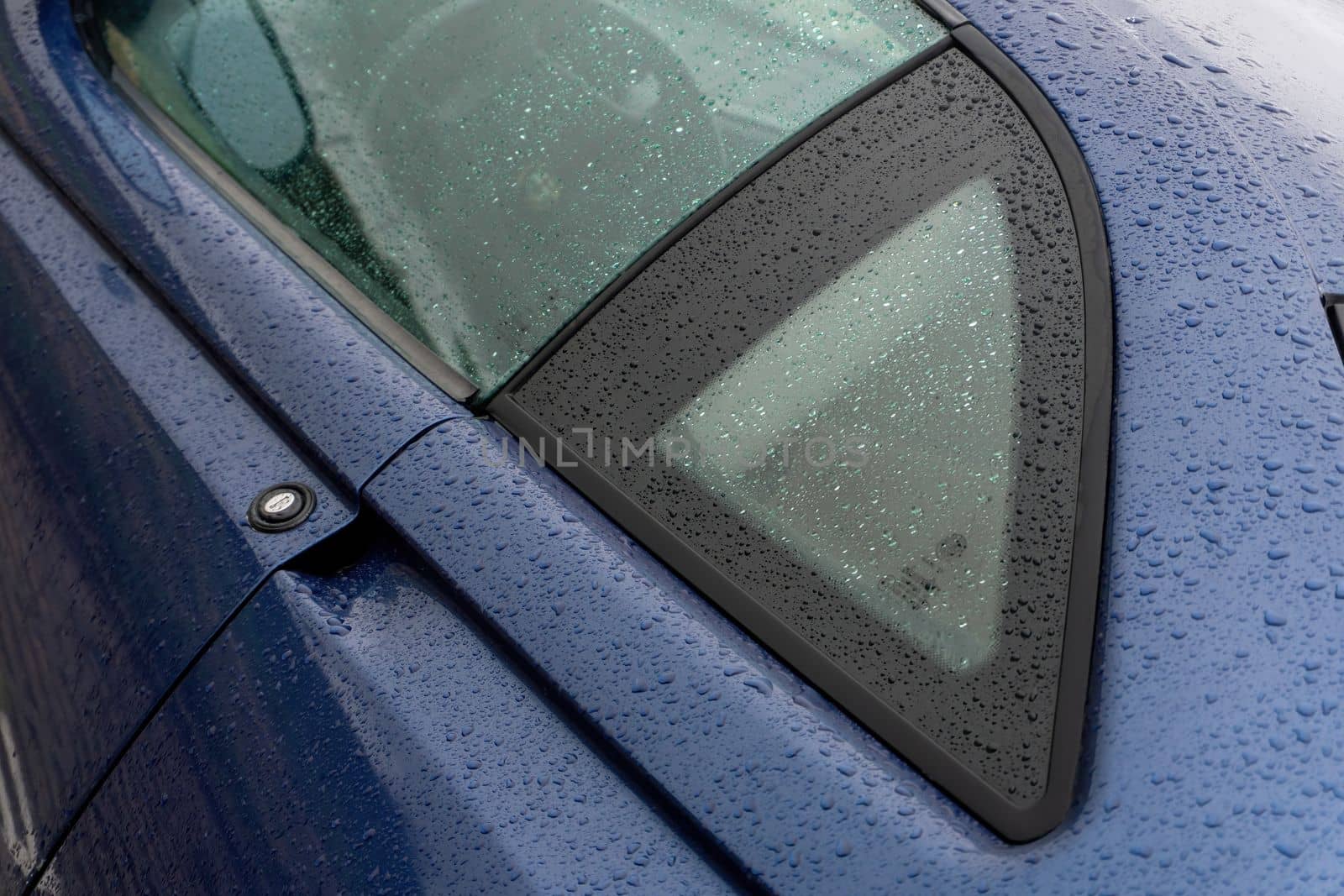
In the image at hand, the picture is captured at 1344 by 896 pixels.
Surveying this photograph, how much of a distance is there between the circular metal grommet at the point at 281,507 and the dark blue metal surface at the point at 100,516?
0.04 ft

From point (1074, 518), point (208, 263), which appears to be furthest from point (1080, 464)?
point (208, 263)

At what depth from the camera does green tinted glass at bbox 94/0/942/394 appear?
1210 millimetres

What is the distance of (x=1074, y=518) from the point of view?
0.89 m

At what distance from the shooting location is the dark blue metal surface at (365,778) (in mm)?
887

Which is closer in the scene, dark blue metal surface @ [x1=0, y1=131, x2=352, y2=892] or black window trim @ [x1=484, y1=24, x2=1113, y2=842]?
black window trim @ [x1=484, y1=24, x2=1113, y2=842]

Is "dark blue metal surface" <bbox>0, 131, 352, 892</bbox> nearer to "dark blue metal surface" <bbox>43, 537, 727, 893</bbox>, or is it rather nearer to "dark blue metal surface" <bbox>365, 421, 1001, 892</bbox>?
"dark blue metal surface" <bbox>43, 537, 727, 893</bbox>

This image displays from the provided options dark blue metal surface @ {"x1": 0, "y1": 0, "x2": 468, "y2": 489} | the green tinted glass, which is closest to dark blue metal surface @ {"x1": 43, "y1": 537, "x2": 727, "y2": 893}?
dark blue metal surface @ {"x1": 0, "y1": 0, "x2": 468, "y2": 489}

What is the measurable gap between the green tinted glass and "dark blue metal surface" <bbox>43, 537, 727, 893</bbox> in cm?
32

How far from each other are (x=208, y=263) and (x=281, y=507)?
0.39 m

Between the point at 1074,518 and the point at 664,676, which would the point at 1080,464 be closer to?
the point at 1074,518

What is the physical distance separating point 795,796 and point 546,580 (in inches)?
12.4

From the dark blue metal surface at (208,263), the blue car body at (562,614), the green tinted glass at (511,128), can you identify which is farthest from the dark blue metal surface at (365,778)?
the green tinted glass at (511,128)

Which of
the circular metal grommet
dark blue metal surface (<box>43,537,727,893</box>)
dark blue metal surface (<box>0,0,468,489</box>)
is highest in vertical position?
dark blue metal surface (<box>0,0,468,489</box>)

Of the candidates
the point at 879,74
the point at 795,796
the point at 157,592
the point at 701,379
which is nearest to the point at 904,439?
the point at 701,379
